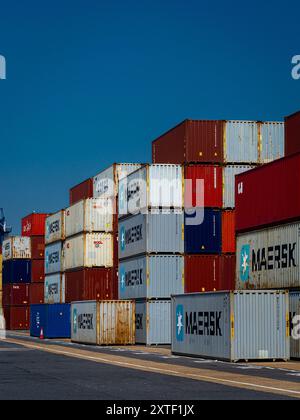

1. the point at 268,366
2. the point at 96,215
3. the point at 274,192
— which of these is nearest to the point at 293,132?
the point at 274,192

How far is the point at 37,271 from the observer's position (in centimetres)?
9619

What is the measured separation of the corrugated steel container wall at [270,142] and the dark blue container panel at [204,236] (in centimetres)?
477

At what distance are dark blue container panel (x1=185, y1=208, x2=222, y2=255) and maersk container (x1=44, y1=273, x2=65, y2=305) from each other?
2440 cm

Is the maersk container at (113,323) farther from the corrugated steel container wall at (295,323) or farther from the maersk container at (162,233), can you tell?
the corrugated steel container wall at (295,323)

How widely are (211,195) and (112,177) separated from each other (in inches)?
524

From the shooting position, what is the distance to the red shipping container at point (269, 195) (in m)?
37.0

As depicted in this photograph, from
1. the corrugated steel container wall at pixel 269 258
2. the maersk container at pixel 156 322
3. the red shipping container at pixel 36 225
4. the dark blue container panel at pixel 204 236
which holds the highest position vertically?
the red shipping container at pixel 36 225

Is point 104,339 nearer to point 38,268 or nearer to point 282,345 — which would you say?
point 282,345

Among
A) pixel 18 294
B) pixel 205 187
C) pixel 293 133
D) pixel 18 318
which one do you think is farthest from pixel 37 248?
pixel 293 133

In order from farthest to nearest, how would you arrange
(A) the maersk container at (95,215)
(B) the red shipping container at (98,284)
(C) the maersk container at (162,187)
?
1. (B) the red shipping container at (98,284)
2. (A) the maersk container at (95,215)
3. (C) the maersk container at (162,187)

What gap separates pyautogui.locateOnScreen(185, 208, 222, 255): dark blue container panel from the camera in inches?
2023

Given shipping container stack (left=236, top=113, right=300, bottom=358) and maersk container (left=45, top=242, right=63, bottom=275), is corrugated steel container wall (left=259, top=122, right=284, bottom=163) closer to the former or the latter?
shipping container stack (left=236, top=113, right=300, bottom=358)

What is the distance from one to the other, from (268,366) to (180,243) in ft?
59.9

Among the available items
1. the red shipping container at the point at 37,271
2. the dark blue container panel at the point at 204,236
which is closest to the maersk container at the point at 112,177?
the dark blue container panel at the point at 204,236
